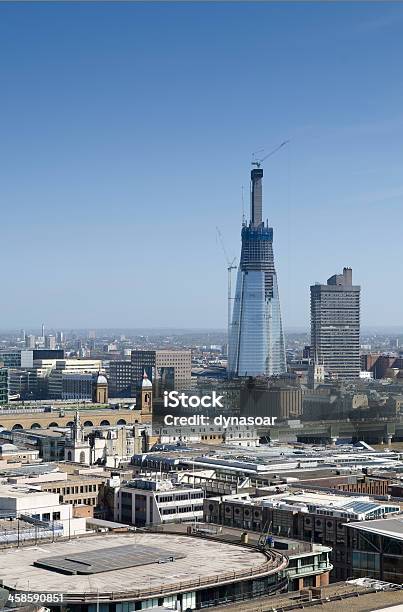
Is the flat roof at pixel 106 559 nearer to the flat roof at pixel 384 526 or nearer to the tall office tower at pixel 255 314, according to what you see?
the flat roof at pixel 384 526

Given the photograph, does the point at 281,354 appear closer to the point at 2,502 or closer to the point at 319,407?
the point at 319,407

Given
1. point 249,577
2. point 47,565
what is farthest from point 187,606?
point 47,565

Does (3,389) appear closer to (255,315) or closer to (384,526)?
(255,315)

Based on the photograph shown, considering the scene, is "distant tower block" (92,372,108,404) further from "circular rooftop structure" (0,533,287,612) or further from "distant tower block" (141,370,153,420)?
"circular rooftop structure" (0,533,287,612)

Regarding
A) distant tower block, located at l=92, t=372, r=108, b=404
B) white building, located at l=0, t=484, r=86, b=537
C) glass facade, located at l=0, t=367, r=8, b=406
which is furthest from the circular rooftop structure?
glass facade, located at l=0, t=367, r=8, b=406

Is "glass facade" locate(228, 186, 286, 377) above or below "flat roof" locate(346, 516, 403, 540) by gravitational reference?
above

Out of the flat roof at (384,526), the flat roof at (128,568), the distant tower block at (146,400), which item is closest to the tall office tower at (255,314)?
the distant tower block at (146,400)
